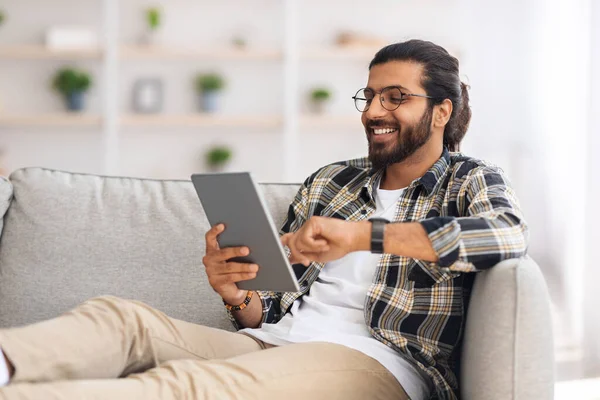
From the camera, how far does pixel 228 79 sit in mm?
4898

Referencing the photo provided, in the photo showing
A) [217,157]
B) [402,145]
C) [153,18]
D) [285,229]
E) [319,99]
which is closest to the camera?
[402,145]

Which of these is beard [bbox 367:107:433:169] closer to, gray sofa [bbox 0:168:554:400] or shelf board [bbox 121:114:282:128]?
gray sofa [bbox 0:168:554:400]

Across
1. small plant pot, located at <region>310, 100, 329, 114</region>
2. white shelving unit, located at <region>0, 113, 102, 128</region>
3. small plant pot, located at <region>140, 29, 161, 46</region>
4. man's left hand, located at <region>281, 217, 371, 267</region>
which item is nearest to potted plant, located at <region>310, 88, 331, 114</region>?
small plant pot, located at <region>310, 100, 329, 114</region>

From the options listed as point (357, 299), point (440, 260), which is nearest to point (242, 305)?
point (357, 299)

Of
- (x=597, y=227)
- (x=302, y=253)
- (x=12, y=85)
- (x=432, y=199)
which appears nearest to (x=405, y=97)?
(x=432, y=199)

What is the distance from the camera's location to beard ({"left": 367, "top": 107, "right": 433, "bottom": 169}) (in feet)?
6.14

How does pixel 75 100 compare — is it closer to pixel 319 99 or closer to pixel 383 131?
pixel 319 99

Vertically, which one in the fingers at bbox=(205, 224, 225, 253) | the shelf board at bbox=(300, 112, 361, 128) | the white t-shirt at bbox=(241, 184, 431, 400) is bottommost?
the white t-shirt at bbox=(241, 184, 431, 400)

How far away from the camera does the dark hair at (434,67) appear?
191 centimetres

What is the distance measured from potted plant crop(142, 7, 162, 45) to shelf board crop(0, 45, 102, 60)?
0.33 metres

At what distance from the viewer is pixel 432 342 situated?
Answer: 1604mm

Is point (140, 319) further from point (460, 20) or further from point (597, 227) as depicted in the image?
point (460, 20)

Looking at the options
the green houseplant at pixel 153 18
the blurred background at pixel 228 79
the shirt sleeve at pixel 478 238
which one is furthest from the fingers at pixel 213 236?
the green houseplant at pixel 153 18

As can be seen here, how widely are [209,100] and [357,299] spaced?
3192 mm
